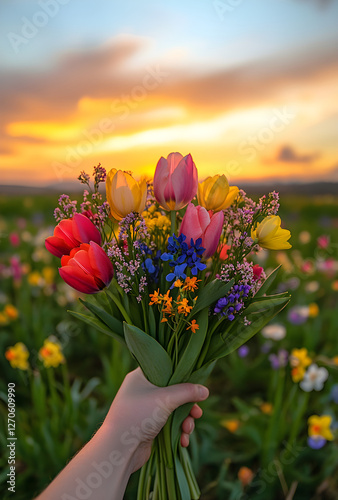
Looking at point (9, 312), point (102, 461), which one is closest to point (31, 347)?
point (9, 312)

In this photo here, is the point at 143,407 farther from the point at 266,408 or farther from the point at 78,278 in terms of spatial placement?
the point at 266,408

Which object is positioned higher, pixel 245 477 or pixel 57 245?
pixel 57 245

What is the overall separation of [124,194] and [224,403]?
1.85 m

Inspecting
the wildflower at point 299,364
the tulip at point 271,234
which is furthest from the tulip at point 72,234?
the wildflower at point 299,364

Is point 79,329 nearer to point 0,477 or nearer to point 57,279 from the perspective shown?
point 57,279

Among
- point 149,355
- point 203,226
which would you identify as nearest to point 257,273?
point 203,226

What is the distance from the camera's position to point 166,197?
2.61ft

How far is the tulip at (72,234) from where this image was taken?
2.61ft

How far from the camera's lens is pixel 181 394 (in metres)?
0.88

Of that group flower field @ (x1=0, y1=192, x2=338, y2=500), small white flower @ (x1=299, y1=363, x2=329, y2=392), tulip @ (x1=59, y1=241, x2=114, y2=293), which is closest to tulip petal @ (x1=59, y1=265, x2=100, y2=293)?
tulip @ (x1=59, y1=241, x2=114, y2=293)

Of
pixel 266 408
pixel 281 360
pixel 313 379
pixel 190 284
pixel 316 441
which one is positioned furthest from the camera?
pixel 266 408

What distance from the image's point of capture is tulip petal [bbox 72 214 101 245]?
790mm

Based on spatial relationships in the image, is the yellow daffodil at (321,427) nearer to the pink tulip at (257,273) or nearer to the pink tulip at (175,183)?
the pink tulip at (257,273)

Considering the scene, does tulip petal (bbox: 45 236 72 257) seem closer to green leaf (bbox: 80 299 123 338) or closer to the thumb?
green leaf (bbox: 80 299 123 338)
